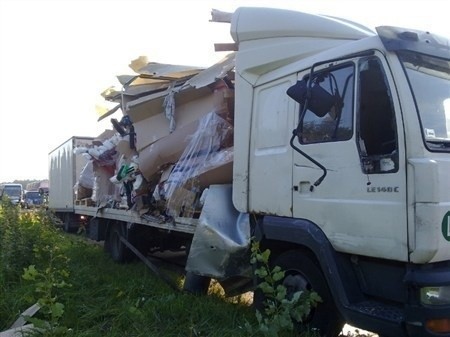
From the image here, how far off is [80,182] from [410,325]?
25.6ft

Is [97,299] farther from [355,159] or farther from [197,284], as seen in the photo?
[355,159]

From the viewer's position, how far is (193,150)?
5.80m

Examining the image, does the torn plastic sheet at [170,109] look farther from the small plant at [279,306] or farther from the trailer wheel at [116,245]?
the small plant at [279,306]

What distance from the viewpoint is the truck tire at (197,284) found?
5.58 m

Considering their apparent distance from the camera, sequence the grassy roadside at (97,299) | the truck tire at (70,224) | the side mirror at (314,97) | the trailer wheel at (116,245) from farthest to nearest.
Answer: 1. the truck tire at (70,224)
2. the trailer wheel at (116,245)
3. the grassy roadside at (97,299)
4. the side mirror at (314,97)

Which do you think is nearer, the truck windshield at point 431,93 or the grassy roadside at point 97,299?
the truck windshield at point 431,93

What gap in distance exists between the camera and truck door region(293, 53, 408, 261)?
10.9 ft

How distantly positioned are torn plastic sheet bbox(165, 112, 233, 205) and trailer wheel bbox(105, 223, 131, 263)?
2.67m

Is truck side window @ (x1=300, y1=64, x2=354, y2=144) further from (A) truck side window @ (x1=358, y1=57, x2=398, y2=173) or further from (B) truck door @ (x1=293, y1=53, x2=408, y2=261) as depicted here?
(A) truck side window @ (x1=358, y1=57, x2=398, y2=173)

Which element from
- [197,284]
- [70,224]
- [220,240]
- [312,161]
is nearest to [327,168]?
[312,161]

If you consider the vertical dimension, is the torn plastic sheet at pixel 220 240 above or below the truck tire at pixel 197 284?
above

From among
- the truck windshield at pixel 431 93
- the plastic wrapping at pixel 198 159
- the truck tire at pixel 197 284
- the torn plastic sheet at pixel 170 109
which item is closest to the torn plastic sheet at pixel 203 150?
the plastic wrapping at pixel 198 159

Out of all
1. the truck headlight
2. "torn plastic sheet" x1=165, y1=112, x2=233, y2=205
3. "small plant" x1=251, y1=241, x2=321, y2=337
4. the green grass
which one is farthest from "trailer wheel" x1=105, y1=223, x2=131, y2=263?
the truck headlight

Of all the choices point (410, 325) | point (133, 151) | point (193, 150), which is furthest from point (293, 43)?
point (133, 151)
